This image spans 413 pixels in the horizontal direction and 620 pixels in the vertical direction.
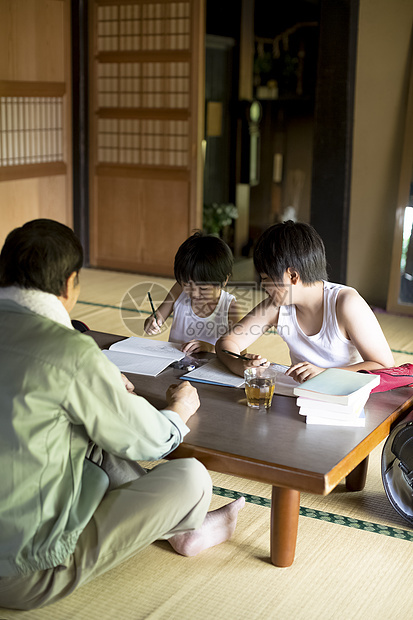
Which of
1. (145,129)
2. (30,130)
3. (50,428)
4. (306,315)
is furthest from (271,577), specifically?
(30,130)

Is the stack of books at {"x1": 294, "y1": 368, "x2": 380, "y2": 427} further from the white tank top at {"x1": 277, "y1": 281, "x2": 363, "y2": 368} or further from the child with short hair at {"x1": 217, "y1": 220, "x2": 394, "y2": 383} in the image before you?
the white tank top at {"x1": 277, "y1": 281, "x2": 363, "y2": 368}

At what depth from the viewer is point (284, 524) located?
74.1 inches

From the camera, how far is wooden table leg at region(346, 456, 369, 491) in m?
2.39

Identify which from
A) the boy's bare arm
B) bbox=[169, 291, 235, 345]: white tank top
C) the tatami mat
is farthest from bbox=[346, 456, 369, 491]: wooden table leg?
bbox=[169, 291, 235, 345]: white tank top

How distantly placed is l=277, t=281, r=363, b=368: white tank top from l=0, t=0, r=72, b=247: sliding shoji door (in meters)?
3.61

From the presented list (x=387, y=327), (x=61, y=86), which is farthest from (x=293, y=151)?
(x=387, y=327)

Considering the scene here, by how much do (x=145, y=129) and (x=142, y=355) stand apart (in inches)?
144

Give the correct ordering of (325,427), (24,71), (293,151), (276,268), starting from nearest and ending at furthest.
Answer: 1. (325,427)
2. (276,268)
3. (24,71)
4. (293,151)

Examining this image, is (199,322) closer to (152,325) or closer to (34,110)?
(152,325)

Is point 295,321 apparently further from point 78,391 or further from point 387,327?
point 387,327

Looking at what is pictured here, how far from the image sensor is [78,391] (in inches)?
60.8

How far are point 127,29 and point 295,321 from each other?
3910 millimetres

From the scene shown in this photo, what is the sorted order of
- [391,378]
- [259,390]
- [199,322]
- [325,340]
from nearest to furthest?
[259,390], [391,378], [325,340], [199,322]

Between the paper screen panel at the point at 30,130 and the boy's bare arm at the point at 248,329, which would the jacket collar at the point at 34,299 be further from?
the paper screen panel at the point at 30,130
